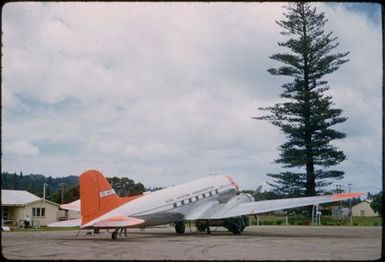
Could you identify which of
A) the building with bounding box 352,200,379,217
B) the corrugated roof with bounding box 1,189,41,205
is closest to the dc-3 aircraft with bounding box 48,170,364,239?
the corrugated roof with bounding box 1,189,41,205

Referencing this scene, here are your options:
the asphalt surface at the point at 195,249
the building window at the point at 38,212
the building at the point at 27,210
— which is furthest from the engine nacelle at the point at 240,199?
the building window at the point at 38,212

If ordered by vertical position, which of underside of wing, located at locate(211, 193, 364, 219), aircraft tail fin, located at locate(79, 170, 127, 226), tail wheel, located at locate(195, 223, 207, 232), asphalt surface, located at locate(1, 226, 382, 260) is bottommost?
tail wheel, located at locate(195, 223, 207, 232)

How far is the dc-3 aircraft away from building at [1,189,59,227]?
18.5 m

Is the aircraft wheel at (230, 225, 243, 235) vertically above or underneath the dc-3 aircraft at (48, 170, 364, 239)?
underneath

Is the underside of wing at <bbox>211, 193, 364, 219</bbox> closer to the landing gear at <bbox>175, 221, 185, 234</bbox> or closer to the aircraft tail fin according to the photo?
the landing gear at <bbox>175, 221, 185, 234</bbox>

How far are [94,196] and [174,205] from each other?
5231mm

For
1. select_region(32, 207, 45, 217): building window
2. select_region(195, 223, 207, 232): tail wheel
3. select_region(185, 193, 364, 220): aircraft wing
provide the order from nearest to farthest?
select_region(185, 193, 364, 220): aircraft wing, select_region(195, 223, 207, 232): tail wheel, select_region(32, 207, 45, 217): building window

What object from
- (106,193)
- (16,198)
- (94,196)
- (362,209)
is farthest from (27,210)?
(362,209)

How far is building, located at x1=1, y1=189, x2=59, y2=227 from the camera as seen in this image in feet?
146

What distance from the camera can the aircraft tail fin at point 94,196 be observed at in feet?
67.0

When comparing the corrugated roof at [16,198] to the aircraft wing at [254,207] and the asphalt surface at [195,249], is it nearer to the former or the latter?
the aircraft wing at [254,207]

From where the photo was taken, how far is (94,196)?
2058cm

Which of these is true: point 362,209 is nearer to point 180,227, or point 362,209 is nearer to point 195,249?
point 180,227

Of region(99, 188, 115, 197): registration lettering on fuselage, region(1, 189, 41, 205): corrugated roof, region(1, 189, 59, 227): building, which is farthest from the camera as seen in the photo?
region(1, 189, 41, 205): corrugated roof
